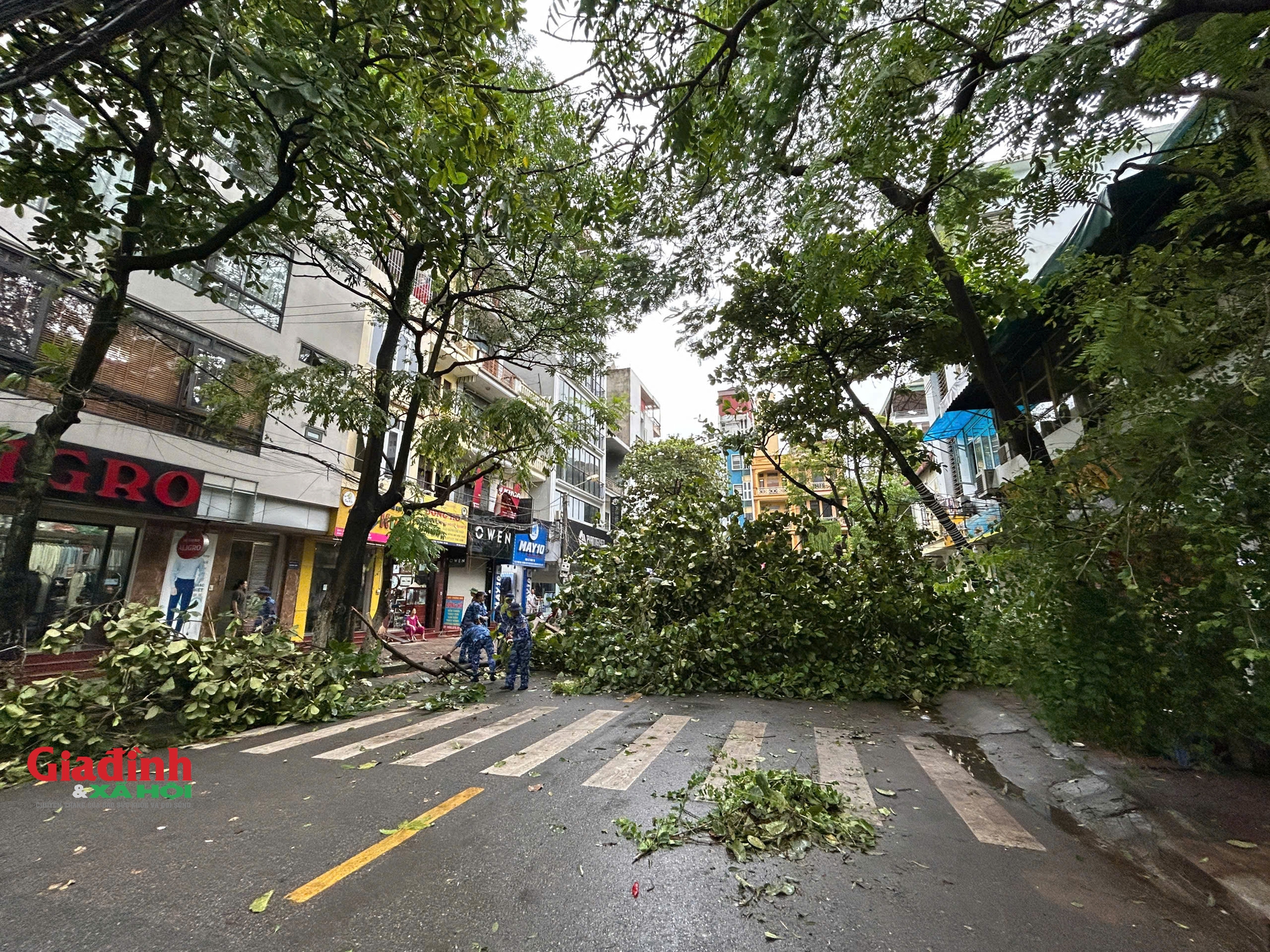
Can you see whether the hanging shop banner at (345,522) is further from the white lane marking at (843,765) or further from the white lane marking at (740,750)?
the white lane marking at (843,765)

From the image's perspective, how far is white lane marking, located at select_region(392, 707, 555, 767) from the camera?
5.89 metres

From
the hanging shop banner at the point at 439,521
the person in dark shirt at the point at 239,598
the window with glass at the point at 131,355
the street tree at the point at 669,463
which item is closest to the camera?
the window with glass at the point at 131,355

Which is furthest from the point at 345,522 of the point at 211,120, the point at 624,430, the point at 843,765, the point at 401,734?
the point at 624,430

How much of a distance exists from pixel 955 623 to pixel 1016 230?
7.40m

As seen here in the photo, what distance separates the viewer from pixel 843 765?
590 cm

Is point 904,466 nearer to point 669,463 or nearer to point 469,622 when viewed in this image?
point 469,622

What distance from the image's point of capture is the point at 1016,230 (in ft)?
19.4

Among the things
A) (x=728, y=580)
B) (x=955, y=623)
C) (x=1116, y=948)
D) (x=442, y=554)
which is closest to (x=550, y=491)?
(x=442, y=554)

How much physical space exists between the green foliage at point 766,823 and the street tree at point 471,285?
188 inches

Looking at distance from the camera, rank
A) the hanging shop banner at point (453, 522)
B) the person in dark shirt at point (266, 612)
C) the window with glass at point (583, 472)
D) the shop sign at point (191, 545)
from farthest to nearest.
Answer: the window with glass at point (583, 472) → the hanging shop banner at point (453, 522) → the shop sign at point (191, 545) → the person in dark shirt at point (266, 612)

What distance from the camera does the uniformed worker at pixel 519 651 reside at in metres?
10.8

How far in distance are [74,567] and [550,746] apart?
11.2 m

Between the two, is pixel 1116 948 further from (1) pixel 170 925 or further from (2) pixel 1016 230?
(2) pixel 1016 230

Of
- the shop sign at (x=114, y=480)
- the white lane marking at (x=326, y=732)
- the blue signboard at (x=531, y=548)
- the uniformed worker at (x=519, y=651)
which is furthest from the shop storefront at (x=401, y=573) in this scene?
the white lane marking at (x=326, y=732)
